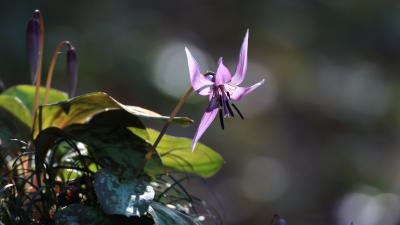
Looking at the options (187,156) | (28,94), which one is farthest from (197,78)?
(28,94)

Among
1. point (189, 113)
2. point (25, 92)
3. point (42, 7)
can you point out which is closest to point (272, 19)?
point (189, 113)

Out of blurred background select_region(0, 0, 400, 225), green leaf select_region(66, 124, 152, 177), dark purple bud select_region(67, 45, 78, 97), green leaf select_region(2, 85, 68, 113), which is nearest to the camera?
green leaf select_region(66, 124, 152, 177)

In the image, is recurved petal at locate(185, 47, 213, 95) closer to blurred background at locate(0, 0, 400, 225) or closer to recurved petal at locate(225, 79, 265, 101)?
recurved petal at locate(225, 79, 265, 101)

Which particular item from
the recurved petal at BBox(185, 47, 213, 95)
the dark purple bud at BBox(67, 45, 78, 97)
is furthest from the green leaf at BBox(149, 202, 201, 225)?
the dark purple bud at BBox(67, 45, 78, 97)

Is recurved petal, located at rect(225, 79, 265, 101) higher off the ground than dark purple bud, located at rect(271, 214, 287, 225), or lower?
higher

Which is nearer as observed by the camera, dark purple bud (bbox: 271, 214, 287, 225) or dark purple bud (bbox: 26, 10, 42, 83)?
dark purple bud (bbox: 271, 214, 287, 225)

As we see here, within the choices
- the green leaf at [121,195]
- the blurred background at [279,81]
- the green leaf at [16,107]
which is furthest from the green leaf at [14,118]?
the blurred background at [279,81]

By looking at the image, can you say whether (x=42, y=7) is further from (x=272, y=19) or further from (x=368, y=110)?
(x=368, y=110)

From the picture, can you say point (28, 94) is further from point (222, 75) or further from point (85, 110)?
point (222, 75)
